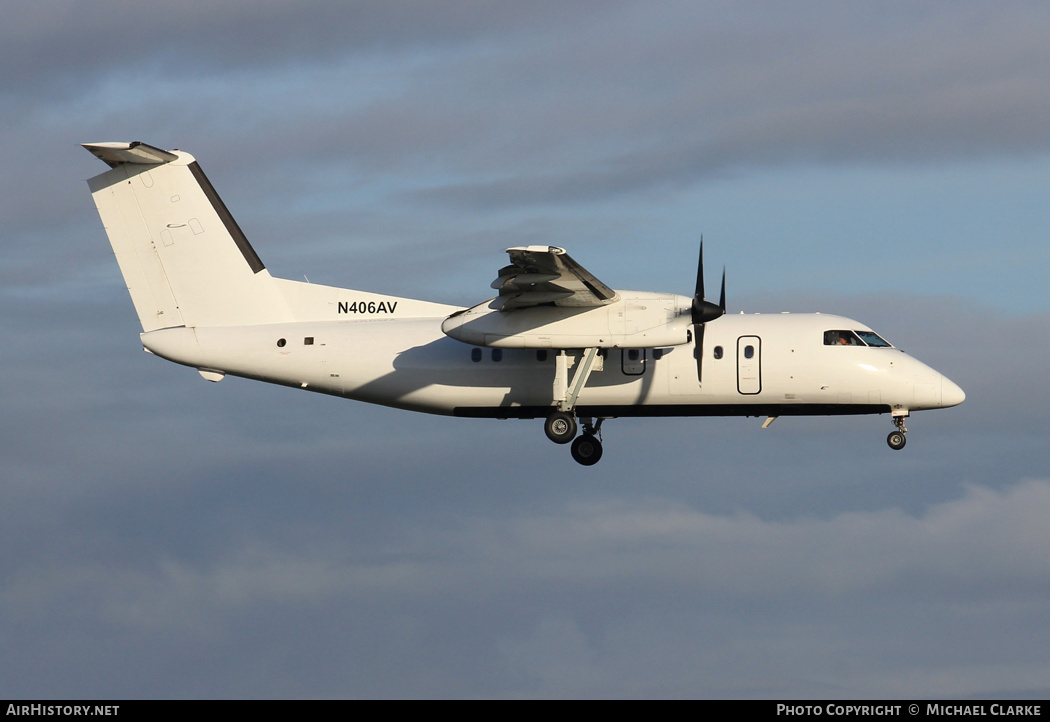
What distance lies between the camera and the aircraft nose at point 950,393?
1048 inches

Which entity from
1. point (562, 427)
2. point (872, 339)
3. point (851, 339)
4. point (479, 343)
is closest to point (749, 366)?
point (851, 339)

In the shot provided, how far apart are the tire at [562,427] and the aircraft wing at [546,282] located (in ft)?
8.13

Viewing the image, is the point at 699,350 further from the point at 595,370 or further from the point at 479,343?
the point at 479,343

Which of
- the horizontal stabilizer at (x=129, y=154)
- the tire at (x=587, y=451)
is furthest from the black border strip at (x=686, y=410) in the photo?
the horizontal stabilizer at (x=129, y=154)

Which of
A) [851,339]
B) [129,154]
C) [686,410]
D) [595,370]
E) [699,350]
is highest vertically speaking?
[129,154]

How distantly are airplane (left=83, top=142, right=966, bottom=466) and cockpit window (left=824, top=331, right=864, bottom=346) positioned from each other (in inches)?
1.4

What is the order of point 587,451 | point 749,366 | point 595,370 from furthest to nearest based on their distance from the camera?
point 587,451 < point 595,370 < point 749,366

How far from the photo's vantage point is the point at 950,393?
26.7m

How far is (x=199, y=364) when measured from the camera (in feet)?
89.0

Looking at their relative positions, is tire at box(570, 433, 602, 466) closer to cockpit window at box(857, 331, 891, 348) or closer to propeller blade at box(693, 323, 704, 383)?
propeller blade at box(693, 323, 704, 383)

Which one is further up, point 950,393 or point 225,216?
point 225,216

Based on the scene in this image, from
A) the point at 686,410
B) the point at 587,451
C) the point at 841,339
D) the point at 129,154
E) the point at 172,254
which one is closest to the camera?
the point at 841,339

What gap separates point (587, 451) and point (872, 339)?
21.4ft

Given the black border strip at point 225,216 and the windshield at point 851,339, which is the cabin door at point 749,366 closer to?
the windshield at point 851,339
